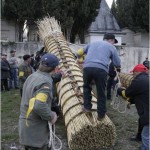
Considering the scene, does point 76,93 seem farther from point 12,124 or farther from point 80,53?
point 12,124

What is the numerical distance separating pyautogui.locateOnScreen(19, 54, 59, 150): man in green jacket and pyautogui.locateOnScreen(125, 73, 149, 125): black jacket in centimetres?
181

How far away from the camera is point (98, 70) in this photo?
637 centimetres

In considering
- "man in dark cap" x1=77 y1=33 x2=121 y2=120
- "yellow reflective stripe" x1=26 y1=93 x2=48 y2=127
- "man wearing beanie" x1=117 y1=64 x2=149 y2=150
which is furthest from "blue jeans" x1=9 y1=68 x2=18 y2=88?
"yellow reflective stripe" x1=26 y1=93 x2=48 y2=127

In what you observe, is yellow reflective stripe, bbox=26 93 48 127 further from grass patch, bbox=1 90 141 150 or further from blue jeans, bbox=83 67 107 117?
grass patch, bbox=1 90 141 150

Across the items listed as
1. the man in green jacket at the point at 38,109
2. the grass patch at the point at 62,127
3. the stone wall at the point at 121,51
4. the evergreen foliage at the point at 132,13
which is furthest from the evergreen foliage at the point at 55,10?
the man in green jacket at the point at 38,109

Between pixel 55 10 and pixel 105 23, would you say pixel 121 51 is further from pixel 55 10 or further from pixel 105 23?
pixel 105 23

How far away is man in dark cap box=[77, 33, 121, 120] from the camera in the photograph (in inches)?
252

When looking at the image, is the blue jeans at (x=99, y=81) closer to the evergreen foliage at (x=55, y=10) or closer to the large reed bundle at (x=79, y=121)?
the large reed bundle at (x=79, y=121)

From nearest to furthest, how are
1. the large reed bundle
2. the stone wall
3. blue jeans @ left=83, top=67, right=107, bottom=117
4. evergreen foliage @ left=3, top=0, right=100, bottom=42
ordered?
the large reed bundle, blue jeans @ left=83, top=67, right=107, bottom=117, the stone wall, evergreen foliage @ left=3, top=0, right=100, bottom=42

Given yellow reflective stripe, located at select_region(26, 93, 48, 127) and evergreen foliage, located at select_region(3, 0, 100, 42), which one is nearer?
yellow reflective stripe, located at select_region(26, 93, 48, 127)

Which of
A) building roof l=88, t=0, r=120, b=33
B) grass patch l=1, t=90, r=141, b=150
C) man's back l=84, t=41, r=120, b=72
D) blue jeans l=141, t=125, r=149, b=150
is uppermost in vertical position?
building roof l=88, t=0, r=120, b=33

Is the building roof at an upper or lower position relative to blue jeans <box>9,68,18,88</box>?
upper

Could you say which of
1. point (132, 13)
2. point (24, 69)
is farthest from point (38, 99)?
point (132, 13)

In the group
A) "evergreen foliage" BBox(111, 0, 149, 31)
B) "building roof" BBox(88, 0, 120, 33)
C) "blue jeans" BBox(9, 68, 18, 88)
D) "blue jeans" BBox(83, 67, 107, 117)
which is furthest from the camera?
"building roof" BBox(88, 0, 120, 33)
